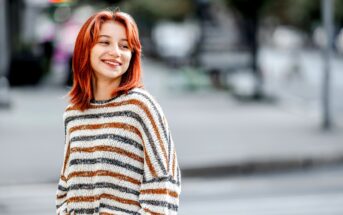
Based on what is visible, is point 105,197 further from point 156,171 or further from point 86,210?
point 156,171

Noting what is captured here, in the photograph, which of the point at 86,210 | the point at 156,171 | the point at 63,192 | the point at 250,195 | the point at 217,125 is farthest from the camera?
the point at 217,125

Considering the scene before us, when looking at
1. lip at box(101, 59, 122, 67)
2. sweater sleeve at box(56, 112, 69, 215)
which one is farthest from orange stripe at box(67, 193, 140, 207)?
lip at box(101, 59, 122, 67)

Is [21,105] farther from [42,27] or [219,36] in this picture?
[42,27]

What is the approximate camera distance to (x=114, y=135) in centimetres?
305

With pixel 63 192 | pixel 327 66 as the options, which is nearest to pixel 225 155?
pixel 327 66

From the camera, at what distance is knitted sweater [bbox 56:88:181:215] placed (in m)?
3.02

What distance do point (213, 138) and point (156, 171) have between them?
1206 centimetres

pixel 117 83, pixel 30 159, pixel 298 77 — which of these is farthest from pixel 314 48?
pixel 117 83

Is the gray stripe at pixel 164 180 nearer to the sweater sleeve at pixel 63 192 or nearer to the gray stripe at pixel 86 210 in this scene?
the gray stripe at pixel 86 210

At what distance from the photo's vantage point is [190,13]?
148 ft

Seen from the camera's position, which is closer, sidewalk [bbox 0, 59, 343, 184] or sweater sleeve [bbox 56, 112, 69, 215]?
sweater sleeve [bbox 56, 112, 69, 215]

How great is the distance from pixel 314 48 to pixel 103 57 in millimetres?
83460

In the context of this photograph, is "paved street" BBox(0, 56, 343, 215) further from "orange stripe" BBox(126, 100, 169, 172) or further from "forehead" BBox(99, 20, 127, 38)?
"orange stripe" BBox(126, 100, 169, 172)

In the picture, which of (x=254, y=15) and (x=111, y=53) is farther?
(x=254, y=15)
